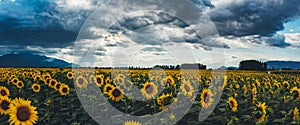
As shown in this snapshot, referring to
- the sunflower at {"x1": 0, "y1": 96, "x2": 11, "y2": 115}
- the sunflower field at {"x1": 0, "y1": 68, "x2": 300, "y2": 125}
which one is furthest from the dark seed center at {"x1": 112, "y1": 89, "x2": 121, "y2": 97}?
the sunflower at {"x1": 0, "y1": 96, "x2": 11, "y2": 115}

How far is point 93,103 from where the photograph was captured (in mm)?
8422

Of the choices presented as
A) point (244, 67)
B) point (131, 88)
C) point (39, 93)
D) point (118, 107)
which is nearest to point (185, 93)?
point (118, 107)

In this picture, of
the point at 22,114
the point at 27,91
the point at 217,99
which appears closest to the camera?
the point at 22,114

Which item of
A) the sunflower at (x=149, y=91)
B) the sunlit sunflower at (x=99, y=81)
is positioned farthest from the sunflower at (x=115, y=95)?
the sunlit sunflower at (x=99, y=81)

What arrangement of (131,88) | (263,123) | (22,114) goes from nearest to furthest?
(263,123), (22,114), (131,88)

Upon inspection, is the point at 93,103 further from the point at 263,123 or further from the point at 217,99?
the point at 263,123

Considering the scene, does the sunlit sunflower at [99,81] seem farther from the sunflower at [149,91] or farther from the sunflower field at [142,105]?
the sunflower at [149,91]

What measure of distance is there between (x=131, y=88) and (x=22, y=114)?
13.8 ft

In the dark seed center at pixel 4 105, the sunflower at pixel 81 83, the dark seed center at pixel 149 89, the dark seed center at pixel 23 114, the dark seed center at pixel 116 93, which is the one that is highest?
the sunflower at pixel 81 83

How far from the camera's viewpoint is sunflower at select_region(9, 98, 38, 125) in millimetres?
6035

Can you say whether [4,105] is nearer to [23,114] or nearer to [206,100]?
[23,114]

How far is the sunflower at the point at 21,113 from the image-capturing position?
6.04 metres

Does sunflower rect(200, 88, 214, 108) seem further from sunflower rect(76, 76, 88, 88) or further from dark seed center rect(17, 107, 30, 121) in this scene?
sunflower rect(76, 76, 88, 88)

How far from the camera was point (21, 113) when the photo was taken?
6.14m
